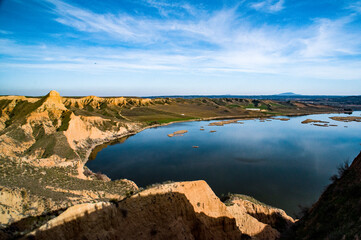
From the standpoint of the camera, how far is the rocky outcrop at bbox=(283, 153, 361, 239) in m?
7.76

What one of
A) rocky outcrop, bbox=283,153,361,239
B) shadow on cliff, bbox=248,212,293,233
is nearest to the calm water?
shadow on cliff, bbox=248,212,293,233

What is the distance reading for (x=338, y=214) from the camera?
9.08 meters

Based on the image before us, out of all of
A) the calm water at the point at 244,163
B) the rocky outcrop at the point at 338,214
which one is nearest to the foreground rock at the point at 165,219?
the rocky outcrop at the point at 338,214

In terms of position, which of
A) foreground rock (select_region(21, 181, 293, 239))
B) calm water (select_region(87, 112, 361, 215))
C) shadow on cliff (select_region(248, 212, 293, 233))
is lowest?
calm water (select_region(87, 112, 361, 215))

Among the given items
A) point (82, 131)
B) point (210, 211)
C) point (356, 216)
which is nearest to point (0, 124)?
point (82, 131)

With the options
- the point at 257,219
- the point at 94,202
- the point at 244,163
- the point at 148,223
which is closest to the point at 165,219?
the point at 148,223

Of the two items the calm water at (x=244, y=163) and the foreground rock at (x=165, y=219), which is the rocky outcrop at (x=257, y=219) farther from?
the calm water at (x=244, y=163)

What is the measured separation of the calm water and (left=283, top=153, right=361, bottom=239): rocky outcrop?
853 centimetres

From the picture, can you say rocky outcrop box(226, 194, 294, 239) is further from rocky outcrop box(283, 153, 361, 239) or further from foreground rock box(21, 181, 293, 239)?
rocky outcrop box(283, 153, 361, 239)

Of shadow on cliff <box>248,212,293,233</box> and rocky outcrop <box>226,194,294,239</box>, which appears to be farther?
shadow on cliff <box>248,212,293,233</box>

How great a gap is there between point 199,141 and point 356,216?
126 ft

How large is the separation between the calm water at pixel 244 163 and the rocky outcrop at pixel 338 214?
853cm

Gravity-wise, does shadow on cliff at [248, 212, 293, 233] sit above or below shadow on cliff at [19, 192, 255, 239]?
below

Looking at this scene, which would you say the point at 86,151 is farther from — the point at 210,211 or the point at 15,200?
the point at 210,211
